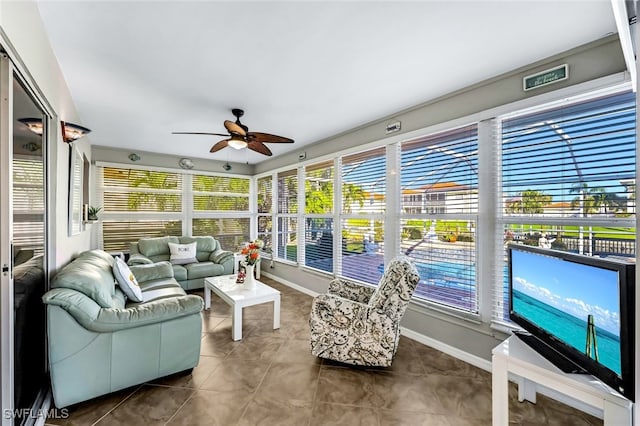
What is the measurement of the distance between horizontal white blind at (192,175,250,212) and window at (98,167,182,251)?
1.20 feet

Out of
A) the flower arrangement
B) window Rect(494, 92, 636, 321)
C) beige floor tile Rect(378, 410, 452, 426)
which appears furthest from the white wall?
window Rect(494, 92, 636, 321)

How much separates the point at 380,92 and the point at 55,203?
2934mm

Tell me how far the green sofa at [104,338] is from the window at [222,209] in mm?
3711

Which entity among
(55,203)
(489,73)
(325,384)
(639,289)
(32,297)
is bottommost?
(325,384)

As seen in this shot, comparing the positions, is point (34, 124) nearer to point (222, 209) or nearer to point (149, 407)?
point (149, 407)

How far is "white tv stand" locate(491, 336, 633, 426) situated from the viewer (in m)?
1.18

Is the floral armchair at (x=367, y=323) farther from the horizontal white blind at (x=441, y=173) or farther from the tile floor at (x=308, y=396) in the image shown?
the horizontal white blind at (x=441, y=173)

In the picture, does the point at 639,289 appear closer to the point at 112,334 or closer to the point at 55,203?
the point at 112,334

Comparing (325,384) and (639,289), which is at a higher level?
(639,289)

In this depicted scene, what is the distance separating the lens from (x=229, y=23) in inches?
70.6

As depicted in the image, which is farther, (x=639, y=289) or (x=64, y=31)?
(x=64, y=31)

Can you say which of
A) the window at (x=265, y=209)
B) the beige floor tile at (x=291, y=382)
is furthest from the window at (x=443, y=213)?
the window at (x=265, y=209)

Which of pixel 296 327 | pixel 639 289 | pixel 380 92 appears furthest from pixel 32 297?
pixel 380 92

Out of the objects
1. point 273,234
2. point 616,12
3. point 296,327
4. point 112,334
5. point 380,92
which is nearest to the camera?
point 616,12
